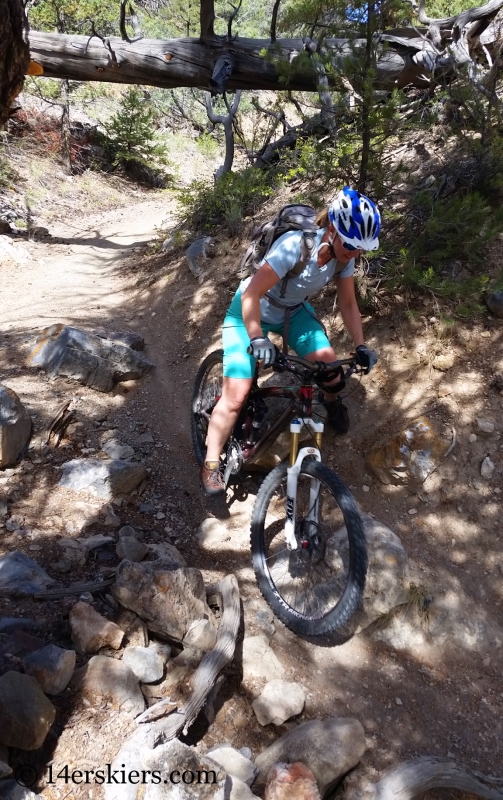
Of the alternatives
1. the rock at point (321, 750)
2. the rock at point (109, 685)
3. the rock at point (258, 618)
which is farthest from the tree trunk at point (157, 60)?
the rock at point (321, 750)

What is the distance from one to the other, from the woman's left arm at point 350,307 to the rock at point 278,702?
199 centimetres

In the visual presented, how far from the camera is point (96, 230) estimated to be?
11484 mm

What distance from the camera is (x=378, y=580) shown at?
310cm

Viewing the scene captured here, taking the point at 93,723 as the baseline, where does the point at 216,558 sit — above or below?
below

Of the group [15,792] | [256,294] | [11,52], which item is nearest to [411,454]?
[256,294]

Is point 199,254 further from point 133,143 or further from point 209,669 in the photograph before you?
point 133,143

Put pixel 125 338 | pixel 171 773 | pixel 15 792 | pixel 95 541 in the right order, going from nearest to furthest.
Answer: pixel 15 792 < pixel 171 773 < pixel 95 541 < pixel 125 338

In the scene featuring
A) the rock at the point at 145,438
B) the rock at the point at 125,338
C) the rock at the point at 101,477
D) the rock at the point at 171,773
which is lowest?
the rock at the point at 145,438

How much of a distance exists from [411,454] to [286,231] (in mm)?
1797

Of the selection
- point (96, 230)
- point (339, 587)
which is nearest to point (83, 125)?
point (96, 230)

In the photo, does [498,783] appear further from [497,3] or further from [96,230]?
[96,230]

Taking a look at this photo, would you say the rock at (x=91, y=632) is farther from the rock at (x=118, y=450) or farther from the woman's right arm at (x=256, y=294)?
the rock at (x=118, y=450)

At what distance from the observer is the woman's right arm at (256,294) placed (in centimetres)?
294

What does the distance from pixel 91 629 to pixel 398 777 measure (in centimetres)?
149
